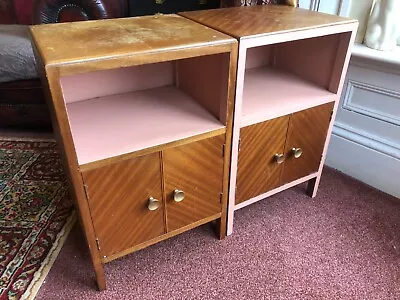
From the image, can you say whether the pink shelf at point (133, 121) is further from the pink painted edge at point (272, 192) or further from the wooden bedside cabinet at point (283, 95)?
the pink painted edge at point (272, 192)

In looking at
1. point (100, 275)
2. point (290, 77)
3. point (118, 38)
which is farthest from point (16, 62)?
point (290, 77)

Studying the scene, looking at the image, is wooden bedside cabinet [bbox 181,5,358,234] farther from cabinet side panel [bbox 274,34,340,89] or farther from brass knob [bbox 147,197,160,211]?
brass knob [bbox 147,197,160,211]

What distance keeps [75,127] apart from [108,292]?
489 millimetres

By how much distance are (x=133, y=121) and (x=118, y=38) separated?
9.3 inches

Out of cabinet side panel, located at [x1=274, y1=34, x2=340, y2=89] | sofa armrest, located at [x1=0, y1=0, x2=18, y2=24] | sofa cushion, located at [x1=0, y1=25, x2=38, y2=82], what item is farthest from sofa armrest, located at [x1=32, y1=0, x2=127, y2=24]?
cabinet side panel, located at [x1=274, y1=34, x2=340, y2=89]

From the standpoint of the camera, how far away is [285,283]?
1029 millimetres

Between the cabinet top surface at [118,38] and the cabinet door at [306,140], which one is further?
the cabinet door at [306,140]

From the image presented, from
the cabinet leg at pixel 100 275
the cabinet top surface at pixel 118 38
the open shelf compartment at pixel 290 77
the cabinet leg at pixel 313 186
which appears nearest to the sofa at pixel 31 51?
the open shelf compartment at pixel 290 77

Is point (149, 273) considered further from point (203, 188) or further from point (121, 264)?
point (203, 188)

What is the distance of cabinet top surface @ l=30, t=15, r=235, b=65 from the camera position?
0.73m

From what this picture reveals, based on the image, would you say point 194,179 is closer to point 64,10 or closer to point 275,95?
point 275,95

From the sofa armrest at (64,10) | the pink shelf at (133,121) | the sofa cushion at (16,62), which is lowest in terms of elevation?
the sofa cushion at (16,62)

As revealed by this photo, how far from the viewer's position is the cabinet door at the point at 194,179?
36.8 inches

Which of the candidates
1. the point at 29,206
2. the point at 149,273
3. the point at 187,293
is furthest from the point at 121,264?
the point at 29,206
